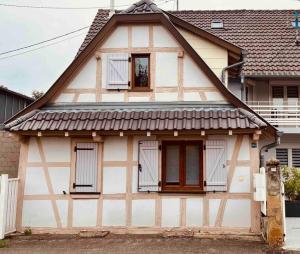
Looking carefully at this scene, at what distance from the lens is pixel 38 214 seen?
10.7m

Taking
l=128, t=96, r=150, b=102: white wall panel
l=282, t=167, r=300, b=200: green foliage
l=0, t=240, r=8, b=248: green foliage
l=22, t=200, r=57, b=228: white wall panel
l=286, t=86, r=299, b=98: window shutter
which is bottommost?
l=0, t=240, r=8, b=248: green foliage

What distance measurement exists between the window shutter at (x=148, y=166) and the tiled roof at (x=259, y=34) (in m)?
7.08

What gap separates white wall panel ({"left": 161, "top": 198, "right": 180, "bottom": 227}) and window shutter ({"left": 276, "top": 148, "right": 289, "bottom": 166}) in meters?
8.44

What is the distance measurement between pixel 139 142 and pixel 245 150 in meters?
2.81

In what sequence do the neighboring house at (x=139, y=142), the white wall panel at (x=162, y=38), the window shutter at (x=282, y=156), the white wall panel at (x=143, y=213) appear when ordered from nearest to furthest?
the neighboring house at (x=139, y=142) → the white wall panel at (x=143, y=213) → the white wall panel at (x=162, y=38) → the window shutter at (x=282, y=156)

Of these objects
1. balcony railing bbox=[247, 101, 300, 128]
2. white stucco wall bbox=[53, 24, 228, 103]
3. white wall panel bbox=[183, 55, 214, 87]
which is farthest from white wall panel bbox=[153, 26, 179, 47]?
balcony railing bbox=[247, 101, 300, 128]

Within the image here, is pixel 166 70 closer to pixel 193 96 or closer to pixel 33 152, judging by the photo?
pixel 193 96

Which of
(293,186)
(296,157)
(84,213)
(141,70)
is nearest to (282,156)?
(296,157)

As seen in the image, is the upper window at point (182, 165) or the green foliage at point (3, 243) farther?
the upper window at point (182, 165)

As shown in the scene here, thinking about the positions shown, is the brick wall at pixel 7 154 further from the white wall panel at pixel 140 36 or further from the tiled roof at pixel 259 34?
the tiled roof at pixel 259 34

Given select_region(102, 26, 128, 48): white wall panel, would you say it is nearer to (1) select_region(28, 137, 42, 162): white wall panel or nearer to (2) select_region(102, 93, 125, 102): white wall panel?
(2) select_region(102, 93, 125, 102): white wall panel

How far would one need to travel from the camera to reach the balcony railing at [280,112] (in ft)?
54.9

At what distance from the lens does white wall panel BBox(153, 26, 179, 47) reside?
37.5 feet

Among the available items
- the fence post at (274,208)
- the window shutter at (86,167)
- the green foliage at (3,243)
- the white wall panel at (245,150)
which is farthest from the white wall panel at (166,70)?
the green foliage at (3,243)
